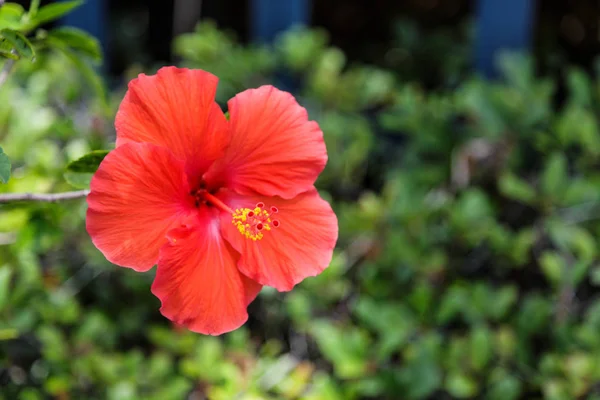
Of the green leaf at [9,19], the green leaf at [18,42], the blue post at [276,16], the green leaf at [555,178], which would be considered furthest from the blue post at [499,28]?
the green leaf at [18,42]

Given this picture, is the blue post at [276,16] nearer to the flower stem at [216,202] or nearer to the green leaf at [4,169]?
the flower stem at [216,202]

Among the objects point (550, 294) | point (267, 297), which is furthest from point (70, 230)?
point (550, 294)

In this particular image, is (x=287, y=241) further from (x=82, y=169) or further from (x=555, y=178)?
(x=555, y=178)

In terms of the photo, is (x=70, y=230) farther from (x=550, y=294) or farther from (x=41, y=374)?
(x=550, y=294)

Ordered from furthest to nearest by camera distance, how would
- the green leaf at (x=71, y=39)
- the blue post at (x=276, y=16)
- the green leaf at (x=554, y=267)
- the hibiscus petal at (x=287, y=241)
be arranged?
the blue post at (x=276, y=16) → the green leaf at (x=554, y=267) → the green leaf at (x=71, y=39) → the hibiscus petal at (x=287, y=241)

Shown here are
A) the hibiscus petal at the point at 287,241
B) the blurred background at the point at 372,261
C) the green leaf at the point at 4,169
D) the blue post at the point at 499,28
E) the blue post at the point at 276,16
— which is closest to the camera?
the green leaf at the point at 4,169

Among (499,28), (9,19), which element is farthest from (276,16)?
(9,19)
